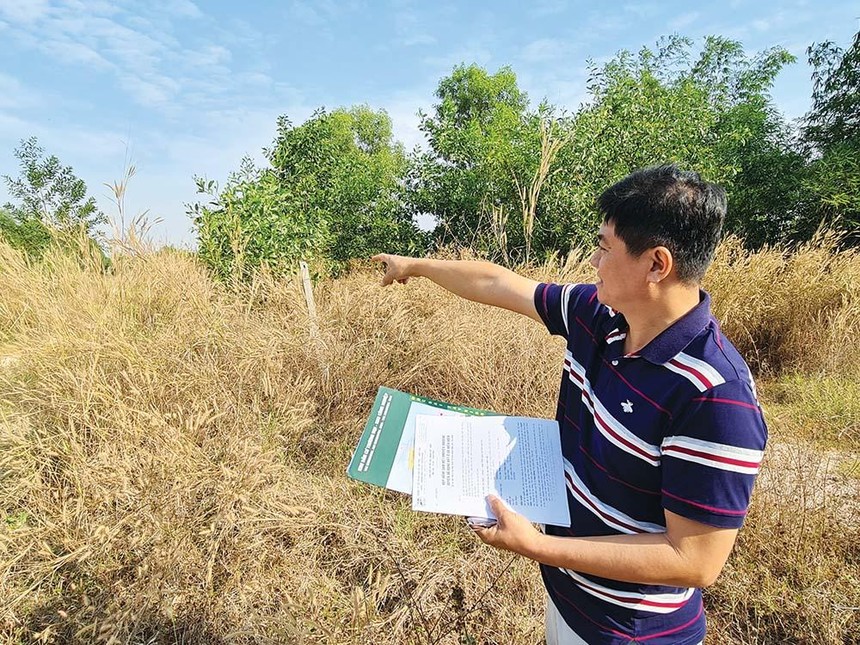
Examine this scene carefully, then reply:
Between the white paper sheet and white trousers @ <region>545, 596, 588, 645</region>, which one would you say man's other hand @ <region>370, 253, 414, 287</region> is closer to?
the white paper sheet

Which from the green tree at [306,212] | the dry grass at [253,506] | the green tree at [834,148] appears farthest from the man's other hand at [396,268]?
the green tree at [834,148]

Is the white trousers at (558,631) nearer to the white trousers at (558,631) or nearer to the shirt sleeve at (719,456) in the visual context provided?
the white trousers at (558,631)

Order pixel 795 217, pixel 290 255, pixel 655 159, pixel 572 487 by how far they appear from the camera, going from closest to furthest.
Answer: pixel 572 487, pixel 290 255, pixel 655 159, pixel 795 217

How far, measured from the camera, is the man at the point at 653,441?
815mm

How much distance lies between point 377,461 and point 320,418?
204 cm

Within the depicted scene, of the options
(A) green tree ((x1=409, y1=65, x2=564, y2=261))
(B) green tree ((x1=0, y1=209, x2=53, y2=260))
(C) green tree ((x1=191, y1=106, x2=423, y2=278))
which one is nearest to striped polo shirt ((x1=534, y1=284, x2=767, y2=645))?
(C) green tree ((x1=191, y1=106, x2=423, y2=278))

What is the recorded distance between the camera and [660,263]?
3.01ft

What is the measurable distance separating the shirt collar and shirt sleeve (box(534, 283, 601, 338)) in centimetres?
29

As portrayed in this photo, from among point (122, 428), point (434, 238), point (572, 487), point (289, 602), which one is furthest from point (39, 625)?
point (434, 238)

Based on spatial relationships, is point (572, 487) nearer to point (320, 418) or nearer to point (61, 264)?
point (320, 418)

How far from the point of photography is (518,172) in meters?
6.54

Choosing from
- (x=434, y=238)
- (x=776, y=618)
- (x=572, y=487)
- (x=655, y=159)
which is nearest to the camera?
(x=572, y=487)

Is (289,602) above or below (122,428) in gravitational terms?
below

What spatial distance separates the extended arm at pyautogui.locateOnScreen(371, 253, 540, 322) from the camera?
1.51 metres
